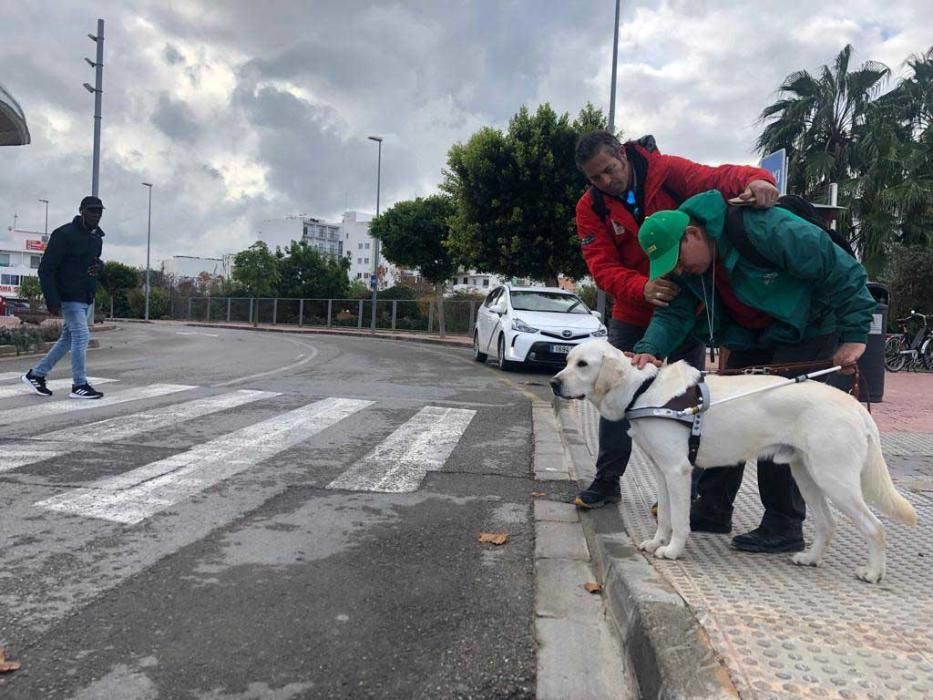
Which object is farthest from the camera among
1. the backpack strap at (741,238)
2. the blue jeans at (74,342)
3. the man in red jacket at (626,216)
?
the blue jeans at (74,342)

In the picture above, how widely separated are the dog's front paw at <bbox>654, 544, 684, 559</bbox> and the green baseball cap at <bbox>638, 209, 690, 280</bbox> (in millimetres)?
1223

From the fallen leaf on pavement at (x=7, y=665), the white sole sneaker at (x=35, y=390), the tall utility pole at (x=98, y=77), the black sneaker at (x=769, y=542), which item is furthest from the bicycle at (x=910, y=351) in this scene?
the tall utility pole at (x=98, y=77)

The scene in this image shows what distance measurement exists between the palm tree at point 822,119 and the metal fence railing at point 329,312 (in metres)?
12.5

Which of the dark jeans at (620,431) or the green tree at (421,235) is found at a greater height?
the green tree at (421,235)

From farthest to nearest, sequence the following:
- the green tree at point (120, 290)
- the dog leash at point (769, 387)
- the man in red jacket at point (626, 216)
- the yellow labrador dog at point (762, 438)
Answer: the green tree at point (120, 290) → the man in red jacket at point (626, 216) → the dog leash at point (769, 387) → the yellow labrador dog at point (762, 438)

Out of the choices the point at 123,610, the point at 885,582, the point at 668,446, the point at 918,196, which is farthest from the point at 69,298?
the point at 918,196

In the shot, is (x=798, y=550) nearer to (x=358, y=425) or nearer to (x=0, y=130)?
(x=358, y=425)

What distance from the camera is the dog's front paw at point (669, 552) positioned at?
10.7ft

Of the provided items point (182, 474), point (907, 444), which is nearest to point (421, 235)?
point (907, 444)

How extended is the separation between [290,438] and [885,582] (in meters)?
4.58

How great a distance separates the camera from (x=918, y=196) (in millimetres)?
19234

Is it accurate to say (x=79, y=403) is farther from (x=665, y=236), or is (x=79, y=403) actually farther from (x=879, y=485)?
(x=879, y=485)

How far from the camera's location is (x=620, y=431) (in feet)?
13.8

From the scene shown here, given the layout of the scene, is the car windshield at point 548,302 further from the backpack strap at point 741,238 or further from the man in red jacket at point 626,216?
the backpack strap at point 741,238
